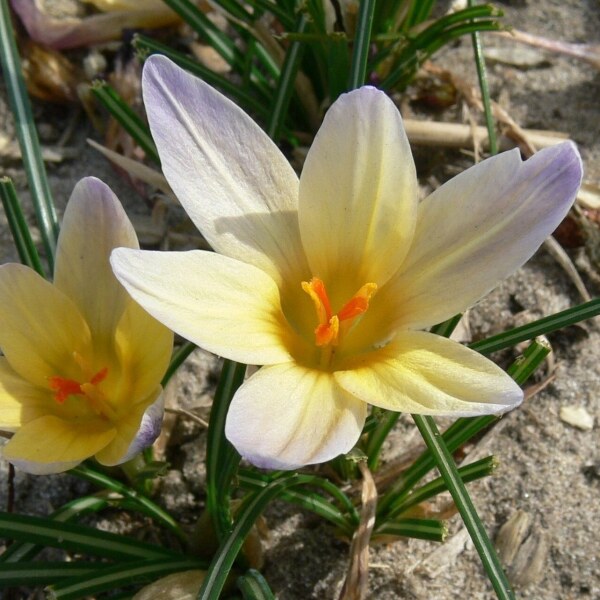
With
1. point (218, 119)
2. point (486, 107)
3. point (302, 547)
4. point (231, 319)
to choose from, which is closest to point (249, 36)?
point (486, 107)

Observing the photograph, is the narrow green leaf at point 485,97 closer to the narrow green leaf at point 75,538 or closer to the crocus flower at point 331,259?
the crocus flower at point 331,259

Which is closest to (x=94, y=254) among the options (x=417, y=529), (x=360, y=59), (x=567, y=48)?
(x=360, y=59)

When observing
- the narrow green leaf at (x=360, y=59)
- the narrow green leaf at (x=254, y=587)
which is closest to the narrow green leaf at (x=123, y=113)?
the narrow green leaf at (x=360, y=59)

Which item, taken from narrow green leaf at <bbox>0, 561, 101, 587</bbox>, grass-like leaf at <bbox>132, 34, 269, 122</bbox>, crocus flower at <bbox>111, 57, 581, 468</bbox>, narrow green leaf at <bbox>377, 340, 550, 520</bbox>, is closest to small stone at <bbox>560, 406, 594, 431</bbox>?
narrow green leaf at <bbox>377, 340, 550, 520</bbox>

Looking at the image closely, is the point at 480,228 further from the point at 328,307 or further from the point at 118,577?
the point at 118,577

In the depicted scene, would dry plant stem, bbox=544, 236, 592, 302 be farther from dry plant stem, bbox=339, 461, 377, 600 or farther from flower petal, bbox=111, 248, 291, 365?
flower petal, bbox=111, 248, 291, 365

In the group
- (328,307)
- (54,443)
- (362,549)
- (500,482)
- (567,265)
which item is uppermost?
(328,307)
